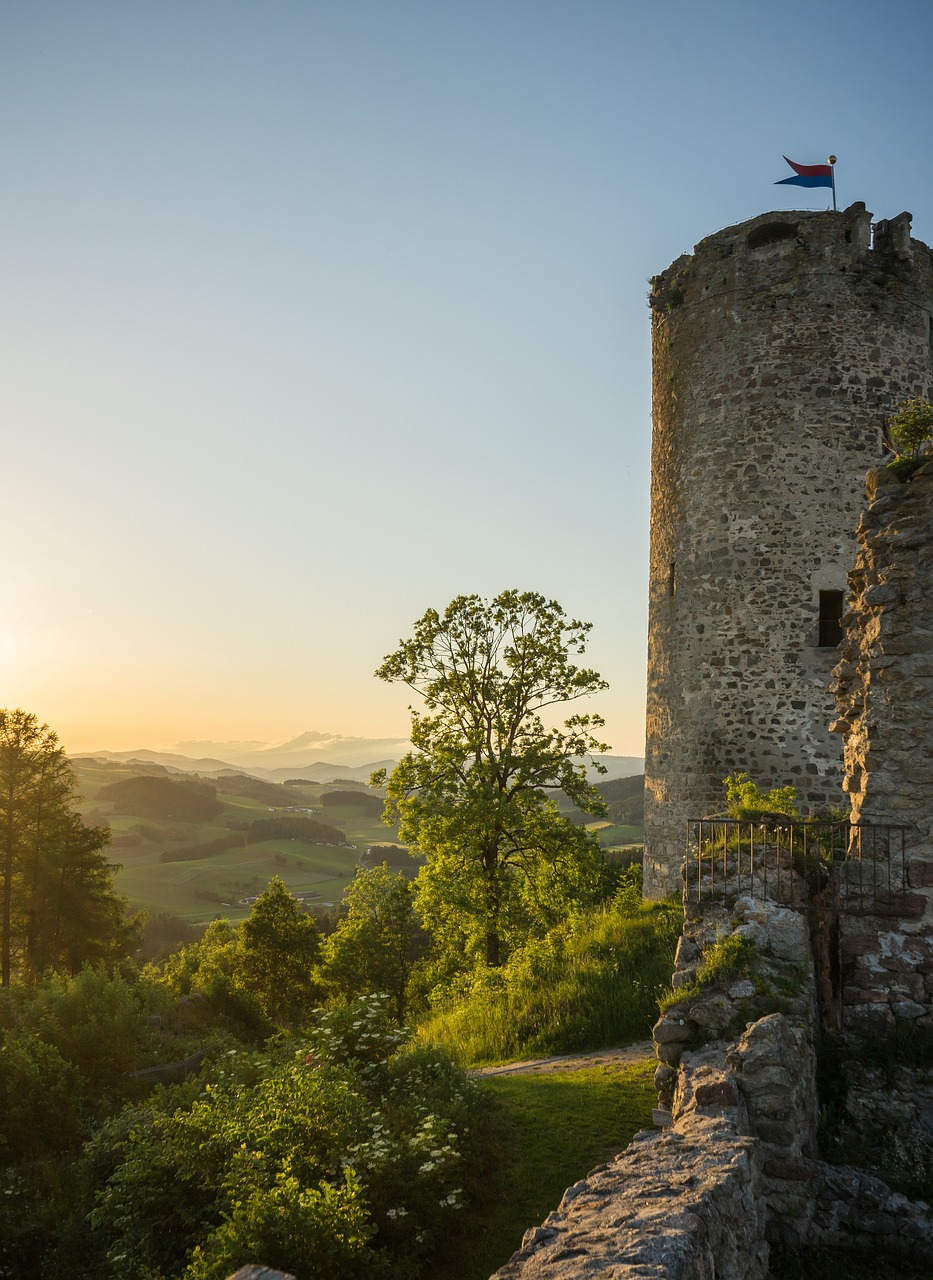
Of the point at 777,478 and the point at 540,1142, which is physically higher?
the point at 777,478

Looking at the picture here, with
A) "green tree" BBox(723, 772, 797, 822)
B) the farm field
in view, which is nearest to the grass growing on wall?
"green tree" BBox(723, 772, 797, 822)

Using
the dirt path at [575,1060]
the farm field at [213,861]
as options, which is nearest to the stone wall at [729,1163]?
the dirt path at [575,1060]

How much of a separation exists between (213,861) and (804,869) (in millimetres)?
93430

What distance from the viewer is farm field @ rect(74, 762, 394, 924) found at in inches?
3155

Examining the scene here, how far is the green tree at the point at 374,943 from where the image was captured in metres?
29.7

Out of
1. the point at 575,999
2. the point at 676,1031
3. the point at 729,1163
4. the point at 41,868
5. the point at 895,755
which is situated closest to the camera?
the point at 729,1163

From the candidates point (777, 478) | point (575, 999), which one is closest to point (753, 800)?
point (575, 999)

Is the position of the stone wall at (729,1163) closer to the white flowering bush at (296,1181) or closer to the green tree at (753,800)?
the white flowering bush at (296,1181)

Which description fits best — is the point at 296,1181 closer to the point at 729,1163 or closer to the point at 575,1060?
the point at 729,1163

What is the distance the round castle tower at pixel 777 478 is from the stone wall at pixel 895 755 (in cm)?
595

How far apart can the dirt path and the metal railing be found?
10.5 feet

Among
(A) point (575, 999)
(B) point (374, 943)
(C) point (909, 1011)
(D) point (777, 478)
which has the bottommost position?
(B) point (374, 943)

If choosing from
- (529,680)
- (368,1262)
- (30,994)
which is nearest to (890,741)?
(368,1262)

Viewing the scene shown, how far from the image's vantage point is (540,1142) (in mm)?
8117
